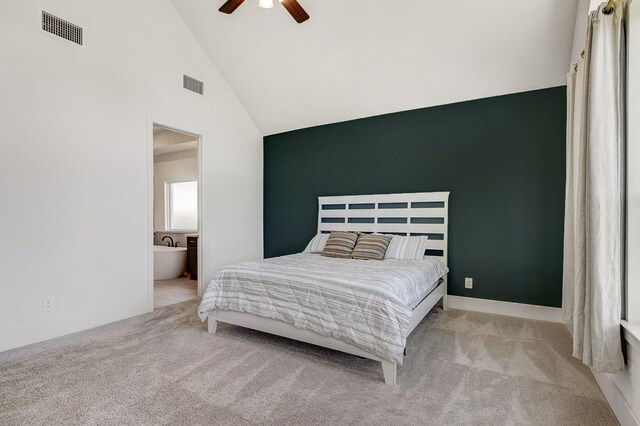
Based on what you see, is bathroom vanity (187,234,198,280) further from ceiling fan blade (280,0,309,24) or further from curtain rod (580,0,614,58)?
curtain rod (580,0,614,58)

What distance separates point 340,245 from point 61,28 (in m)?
3.45

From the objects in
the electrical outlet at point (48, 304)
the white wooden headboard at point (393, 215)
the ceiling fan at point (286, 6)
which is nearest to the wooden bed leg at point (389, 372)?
the white wooden headboard at point (393, 215)

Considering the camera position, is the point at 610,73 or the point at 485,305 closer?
the point at 610,73

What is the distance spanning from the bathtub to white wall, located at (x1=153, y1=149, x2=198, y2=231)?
5.86ft

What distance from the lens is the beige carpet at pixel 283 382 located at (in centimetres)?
177

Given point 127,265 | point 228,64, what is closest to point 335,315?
point 127,265

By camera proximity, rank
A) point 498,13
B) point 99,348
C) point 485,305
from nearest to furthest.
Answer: point 99,348 < point 498,13 < point 485,305

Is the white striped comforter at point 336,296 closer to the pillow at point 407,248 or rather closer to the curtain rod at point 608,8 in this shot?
the pillow at point 407,248

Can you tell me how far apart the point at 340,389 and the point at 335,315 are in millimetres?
483

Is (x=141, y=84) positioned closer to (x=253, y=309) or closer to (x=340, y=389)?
(x=253, y=309)

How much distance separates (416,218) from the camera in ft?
13.4

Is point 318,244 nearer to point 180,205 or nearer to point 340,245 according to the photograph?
point 340,245

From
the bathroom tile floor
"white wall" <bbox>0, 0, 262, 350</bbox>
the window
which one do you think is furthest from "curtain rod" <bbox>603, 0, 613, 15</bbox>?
the window

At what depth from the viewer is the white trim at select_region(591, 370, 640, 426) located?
1.60 m
